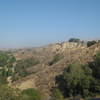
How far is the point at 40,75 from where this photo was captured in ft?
150

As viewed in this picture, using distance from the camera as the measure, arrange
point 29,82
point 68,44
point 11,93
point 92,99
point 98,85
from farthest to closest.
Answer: point 68,44
point 29,82
point 98,85
point 92,99
point 11,93

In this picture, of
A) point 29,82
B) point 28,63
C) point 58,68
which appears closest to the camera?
point 29,82

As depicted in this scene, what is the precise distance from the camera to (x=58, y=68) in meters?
47.0

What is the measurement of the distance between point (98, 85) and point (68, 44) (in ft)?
211

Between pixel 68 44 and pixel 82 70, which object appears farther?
pixel 68 44

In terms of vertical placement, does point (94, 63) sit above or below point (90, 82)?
above

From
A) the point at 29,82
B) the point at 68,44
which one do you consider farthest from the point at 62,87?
the point at 68,44

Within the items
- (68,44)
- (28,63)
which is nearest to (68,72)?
(28,63)

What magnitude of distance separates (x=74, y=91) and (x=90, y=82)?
2672 millimetres

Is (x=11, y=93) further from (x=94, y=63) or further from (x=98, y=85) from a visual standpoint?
(x=94, y=63)

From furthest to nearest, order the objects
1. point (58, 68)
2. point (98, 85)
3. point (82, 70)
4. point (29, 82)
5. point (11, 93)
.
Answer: point (58, 68) < point (29, 82) < point (82, 70) < point (98, 85) < point (11, 93)

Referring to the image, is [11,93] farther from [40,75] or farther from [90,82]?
[40,75]

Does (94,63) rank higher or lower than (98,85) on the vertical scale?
higher

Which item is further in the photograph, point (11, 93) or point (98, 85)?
point (98, 85)
